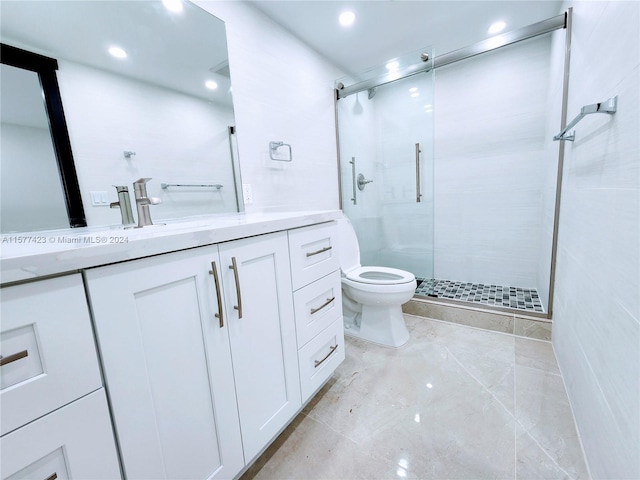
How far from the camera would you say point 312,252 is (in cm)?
113

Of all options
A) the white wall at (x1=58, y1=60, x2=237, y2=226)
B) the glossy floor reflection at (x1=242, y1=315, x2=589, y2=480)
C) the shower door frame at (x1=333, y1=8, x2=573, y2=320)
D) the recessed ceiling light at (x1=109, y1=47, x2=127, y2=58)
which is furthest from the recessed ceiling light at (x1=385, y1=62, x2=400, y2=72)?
the glossy floor reflection at (x1=242, y1=315, x2=589, y2=480)

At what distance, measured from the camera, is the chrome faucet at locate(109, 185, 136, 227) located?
103 cm

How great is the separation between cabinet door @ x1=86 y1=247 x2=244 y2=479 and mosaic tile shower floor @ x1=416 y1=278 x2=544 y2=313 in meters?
1.76

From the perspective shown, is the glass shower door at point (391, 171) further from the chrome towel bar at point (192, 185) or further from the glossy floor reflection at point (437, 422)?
the chrome towel bar at point (192, 185)

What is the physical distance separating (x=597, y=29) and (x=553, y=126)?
0.90 metres

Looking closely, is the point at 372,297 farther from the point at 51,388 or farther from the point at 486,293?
the point at 51,388

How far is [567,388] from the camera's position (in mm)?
1252

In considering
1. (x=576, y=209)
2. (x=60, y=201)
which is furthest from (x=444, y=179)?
(x=60, y=201)

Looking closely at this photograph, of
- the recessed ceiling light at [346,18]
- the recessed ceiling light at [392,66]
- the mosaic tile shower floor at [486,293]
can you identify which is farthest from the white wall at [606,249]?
the recessed ceiling light at [346,18]

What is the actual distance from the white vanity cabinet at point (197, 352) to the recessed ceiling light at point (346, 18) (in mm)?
1553

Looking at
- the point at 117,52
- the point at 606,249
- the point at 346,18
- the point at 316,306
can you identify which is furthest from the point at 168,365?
the point at 346,18

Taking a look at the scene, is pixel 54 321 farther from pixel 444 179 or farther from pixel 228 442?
pixel 444 179

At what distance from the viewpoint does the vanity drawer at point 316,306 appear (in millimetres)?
1083

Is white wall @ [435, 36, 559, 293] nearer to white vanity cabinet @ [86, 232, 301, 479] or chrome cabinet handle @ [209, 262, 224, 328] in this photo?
white vanity cabinet @ [86, 232, 301, 479]
